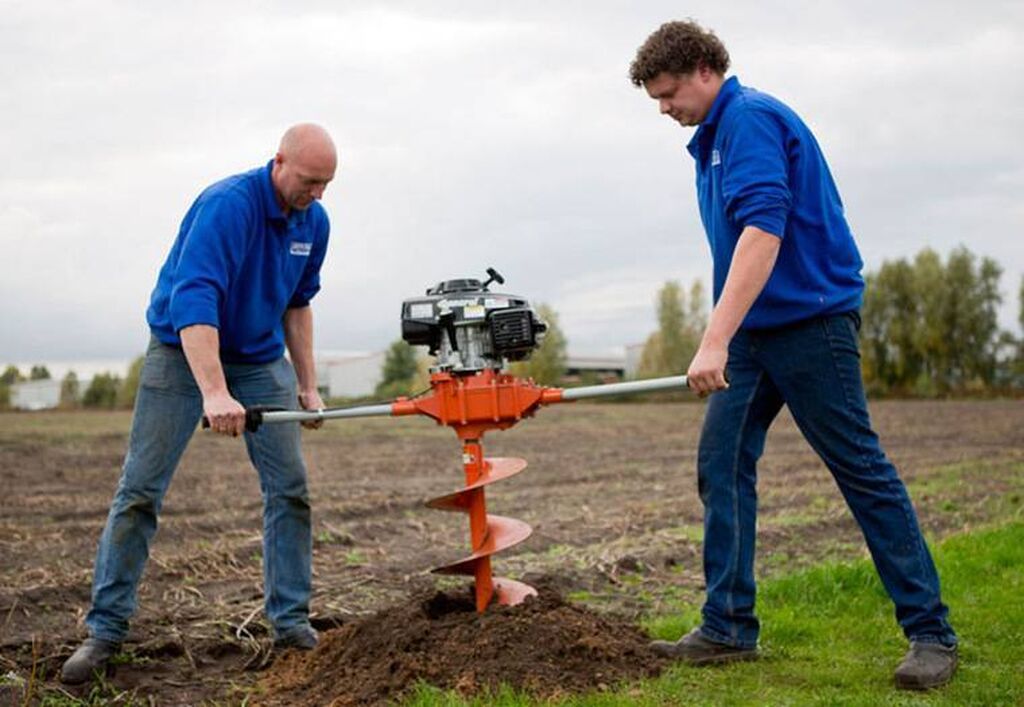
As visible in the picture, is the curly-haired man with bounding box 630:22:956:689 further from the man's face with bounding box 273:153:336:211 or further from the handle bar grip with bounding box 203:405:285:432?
the handle bar grip with bounding box 203:405:285:432

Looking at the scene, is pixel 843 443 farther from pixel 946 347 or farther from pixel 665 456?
pixel 946 347

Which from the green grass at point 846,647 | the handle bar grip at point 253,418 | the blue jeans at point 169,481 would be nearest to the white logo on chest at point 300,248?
the blue jeans at point 169,481

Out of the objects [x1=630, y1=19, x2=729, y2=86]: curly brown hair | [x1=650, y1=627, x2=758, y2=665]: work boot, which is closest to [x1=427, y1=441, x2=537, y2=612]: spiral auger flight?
[x1=650, y1=627, x2=758, y2=665]: work boot

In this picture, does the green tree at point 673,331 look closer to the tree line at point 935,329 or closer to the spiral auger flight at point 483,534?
the tree line at point 935,329

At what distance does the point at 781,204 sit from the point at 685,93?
2.03 feet

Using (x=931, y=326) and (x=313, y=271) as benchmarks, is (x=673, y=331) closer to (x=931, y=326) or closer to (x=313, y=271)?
(x=931, y=326)

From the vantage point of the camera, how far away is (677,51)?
4527 mm

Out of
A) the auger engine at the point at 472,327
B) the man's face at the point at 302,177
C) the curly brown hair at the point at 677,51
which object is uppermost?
the curly brown hair at the point at 677,51

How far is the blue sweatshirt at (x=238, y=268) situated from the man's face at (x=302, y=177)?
3.6 inches

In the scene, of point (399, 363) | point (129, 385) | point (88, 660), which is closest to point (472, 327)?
point (88, 660)

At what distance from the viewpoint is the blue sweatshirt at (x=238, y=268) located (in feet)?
16.3

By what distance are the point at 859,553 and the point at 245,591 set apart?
4.14m

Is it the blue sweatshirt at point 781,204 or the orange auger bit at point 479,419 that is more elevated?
the blue sweatshirt at point 781,204

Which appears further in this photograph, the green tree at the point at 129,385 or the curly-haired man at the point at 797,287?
the green tree at the point at 129,385
